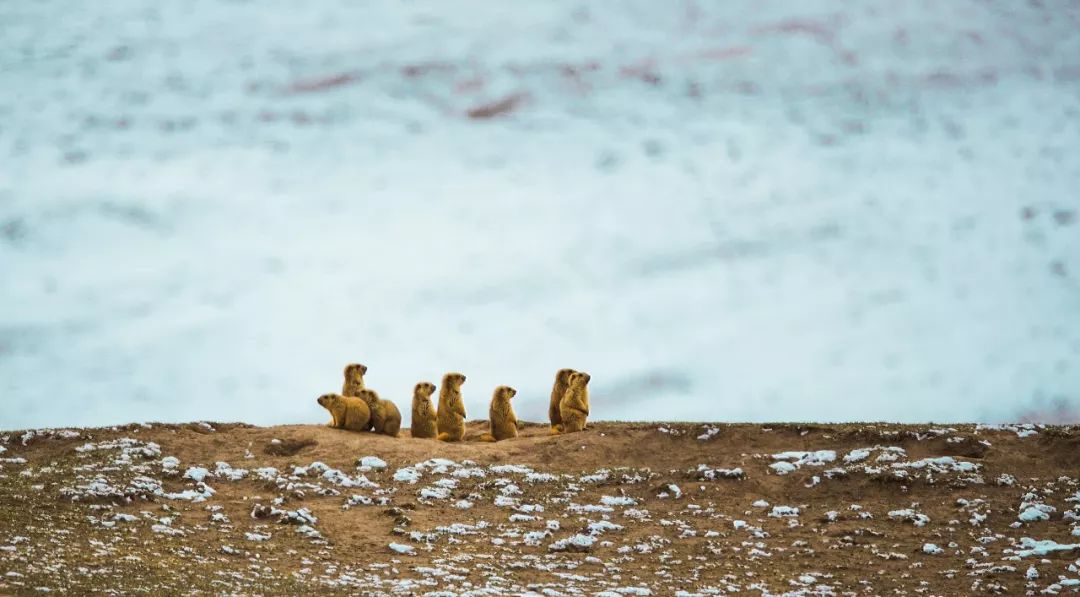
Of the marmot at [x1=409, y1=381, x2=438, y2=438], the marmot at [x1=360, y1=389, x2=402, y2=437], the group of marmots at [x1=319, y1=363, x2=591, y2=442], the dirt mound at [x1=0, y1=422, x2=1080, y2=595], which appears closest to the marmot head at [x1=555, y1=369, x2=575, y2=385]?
the group of marmots at [x1=319, y1=363, x2=591, y2=442]

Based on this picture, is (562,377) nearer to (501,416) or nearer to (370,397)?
(501,416)

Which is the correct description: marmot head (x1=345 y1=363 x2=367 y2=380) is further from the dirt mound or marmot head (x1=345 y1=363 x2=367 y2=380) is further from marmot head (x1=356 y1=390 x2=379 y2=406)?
the dirt mound

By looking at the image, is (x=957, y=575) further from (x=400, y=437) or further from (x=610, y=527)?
(x=400, y=437)

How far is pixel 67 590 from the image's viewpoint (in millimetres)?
13398

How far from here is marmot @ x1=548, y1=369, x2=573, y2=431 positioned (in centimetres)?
2803

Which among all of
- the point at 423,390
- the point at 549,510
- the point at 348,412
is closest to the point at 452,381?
the point at 423,390

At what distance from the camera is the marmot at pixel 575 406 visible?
86.7 feet

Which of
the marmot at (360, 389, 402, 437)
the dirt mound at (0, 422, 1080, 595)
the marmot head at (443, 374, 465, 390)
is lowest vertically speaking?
the dirt mound at (0, 422, 1080, 595)

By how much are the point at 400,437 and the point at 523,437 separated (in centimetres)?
290

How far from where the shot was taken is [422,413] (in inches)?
1054

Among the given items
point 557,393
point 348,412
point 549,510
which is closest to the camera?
point 549,510

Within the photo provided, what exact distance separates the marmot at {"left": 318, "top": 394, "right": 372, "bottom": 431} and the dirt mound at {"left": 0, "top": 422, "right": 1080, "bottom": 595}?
638 mm

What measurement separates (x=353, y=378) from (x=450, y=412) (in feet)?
10.7

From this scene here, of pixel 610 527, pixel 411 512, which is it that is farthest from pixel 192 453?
pixel 610 527
